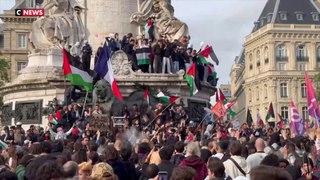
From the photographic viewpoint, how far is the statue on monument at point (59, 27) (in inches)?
1282

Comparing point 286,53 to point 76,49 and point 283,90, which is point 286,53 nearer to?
point 283,90

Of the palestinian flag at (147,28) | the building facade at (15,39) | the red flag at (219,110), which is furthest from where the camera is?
the building facade at (15,39)

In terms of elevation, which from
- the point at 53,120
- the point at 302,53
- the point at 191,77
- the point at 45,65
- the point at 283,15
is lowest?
the point at 53,120

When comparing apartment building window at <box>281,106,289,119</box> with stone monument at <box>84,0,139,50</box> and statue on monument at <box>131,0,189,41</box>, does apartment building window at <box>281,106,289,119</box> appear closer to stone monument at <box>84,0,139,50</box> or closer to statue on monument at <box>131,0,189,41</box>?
statue on monument at <box>131,0,189,41</box>

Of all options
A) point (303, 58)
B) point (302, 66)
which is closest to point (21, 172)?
point (303, 58)

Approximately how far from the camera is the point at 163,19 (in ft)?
116

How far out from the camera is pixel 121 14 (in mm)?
34250

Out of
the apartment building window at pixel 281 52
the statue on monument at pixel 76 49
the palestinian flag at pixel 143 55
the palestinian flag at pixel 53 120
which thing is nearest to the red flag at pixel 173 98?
the palestinian flag at pixel 143 55

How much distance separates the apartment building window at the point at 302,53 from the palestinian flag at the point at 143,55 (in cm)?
8020

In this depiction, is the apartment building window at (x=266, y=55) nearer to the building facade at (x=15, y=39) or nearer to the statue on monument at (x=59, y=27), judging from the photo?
the building facade at (x=15, y=39)

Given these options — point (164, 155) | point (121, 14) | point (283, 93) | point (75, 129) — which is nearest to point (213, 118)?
point (121, 14)

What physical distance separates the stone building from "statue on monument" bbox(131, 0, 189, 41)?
71.3 meters

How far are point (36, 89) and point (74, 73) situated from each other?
15.9 feet

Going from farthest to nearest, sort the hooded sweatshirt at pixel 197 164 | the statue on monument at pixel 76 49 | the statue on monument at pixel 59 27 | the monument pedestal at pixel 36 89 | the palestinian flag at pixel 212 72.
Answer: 1. the palestinian flag at pixel 212 72
2. the statue on monument at pixel 59 27
3. the statue on monument at pixel 76 49
4. the monument pedestal at pixel 36 89
5. the hooded sweatshirt at pixel 197 164
